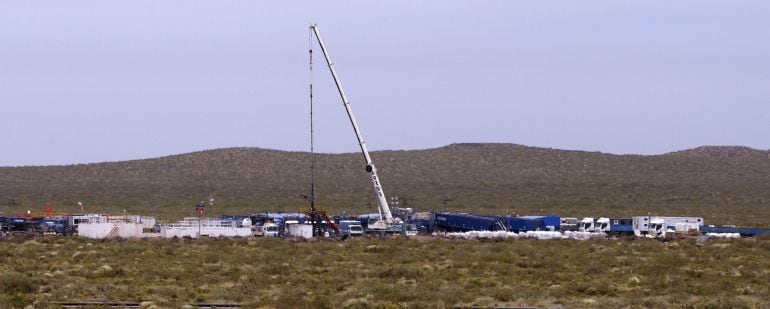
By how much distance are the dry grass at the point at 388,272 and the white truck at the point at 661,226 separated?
435 inches

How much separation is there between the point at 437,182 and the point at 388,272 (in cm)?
9535

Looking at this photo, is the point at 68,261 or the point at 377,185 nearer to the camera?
the point at 68,261

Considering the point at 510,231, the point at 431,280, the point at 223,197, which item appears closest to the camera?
the point at 431,280

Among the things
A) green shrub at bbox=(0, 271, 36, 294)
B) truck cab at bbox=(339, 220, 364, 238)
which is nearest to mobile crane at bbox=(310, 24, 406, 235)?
truck cab at bbox=(339, 220, 364, 238)

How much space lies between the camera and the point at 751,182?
14175cm

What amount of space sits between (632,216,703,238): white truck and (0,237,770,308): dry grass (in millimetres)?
11044

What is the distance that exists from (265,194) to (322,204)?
583 inches

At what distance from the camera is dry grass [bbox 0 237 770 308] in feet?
120

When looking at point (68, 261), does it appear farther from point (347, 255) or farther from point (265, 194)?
point (265, 194)

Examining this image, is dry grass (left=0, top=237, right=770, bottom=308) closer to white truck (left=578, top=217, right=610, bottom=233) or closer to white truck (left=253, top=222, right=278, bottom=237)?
white truck (left=253, top=222, right=278, bottom=237)

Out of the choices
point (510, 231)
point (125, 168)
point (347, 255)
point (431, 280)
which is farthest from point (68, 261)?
point (125, 168)

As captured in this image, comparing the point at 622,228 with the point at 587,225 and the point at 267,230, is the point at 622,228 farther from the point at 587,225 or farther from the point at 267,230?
the point at 267,230

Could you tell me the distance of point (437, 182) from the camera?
140125 mm

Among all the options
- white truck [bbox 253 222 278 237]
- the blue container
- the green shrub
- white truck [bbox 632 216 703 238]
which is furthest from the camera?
the blue container
